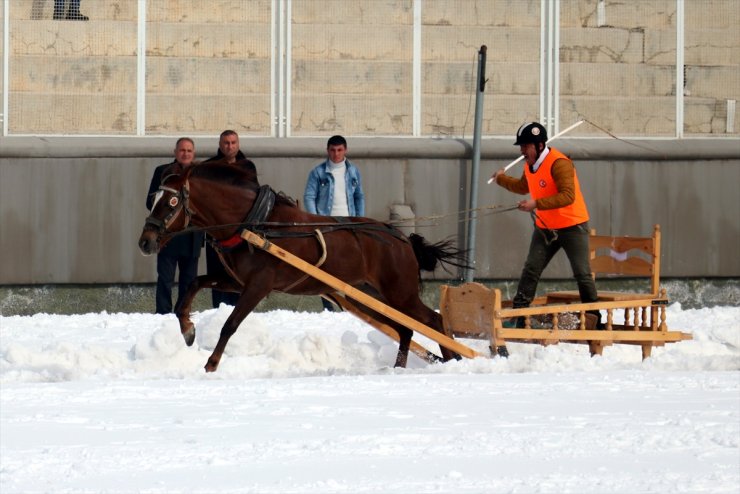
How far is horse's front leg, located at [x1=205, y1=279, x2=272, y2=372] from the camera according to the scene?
411 inches

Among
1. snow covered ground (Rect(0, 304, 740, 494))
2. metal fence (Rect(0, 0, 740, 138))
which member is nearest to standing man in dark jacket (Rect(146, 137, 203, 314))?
metal fence (Rect(0, 0, 740, 138))

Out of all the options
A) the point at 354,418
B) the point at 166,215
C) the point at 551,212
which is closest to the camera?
the point at 354,418

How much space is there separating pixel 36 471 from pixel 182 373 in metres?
3.54

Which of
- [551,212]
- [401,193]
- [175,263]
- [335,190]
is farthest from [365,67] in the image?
[551,212]

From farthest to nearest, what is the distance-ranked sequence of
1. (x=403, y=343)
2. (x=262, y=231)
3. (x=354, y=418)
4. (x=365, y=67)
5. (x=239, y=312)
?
(x=365, y=67) → (x=403, y=343) → (x=262, y=231) → (x=239, y=312) → (x=354, y=418)

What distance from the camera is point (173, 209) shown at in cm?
1040

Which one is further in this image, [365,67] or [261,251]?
[365,67]

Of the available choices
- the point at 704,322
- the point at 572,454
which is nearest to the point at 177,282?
the point at 704,322

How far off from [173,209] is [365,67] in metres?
5.84

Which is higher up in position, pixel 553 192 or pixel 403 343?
pixel 553 192

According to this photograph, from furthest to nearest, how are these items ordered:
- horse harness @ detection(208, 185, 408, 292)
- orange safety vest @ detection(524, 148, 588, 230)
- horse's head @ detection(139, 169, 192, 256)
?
orange safety vest @ detection(524, 148, 588, 230), horse harness @ detection(208, 185, 408, 292), horse's head @ detection(139, 169, 192, 256)

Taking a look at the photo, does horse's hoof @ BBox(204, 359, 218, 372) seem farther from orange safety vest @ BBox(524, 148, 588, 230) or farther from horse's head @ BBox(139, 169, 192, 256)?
orange safety vest @ BBox(524, 148, 588, 230)

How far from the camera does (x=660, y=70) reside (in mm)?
16438

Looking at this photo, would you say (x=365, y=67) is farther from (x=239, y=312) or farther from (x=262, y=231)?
(x=239, y=312)
